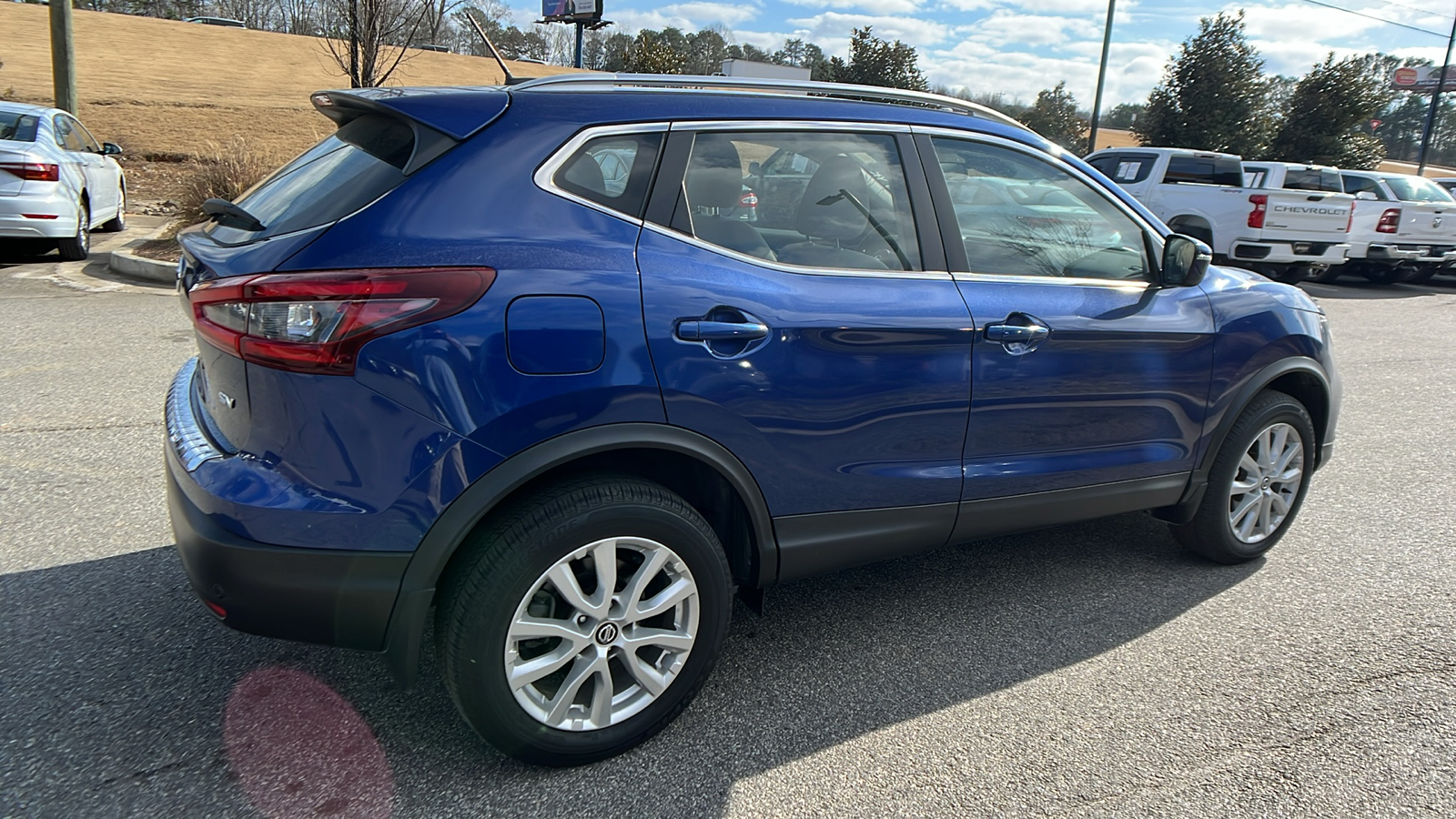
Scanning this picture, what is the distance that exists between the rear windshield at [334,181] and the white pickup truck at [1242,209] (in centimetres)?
1199

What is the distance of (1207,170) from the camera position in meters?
14.0

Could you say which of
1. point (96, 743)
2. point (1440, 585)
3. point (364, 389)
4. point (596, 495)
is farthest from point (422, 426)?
point (1440, 585)

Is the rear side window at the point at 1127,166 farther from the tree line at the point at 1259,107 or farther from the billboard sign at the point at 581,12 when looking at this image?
the billboard sign at the point at 581,12

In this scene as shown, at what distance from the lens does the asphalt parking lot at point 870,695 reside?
243 centimetres

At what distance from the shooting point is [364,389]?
215cm

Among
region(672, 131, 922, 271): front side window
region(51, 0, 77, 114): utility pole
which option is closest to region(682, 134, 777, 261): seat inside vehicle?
region(672, 131, 922, 271): front side window

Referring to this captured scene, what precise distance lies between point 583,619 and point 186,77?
172ft

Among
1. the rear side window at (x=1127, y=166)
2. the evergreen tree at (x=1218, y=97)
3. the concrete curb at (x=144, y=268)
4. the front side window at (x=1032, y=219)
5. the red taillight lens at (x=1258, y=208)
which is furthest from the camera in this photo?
the evergreen tree at (x=1218, y=97)

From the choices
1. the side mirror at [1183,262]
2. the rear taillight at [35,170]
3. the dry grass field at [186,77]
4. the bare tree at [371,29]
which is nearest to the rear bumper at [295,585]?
the side mirror at [1183,262]

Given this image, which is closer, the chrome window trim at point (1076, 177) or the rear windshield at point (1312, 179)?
the chrome window trim at point (1076, 177)

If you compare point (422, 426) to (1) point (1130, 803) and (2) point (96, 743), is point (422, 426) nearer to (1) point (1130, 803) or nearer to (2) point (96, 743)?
(2) point (96, 743)

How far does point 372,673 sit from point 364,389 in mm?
1167

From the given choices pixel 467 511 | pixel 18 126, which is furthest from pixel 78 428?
pixel 18 126

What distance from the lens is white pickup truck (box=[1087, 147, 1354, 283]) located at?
13008 mm
